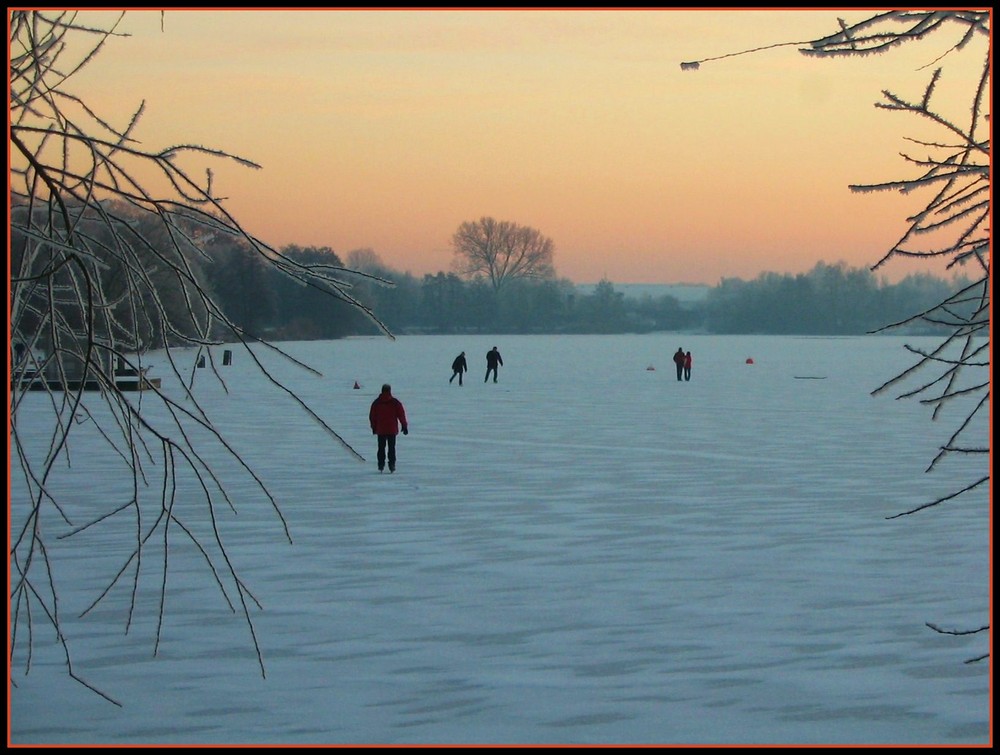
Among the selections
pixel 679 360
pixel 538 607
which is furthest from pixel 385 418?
pixel 679 360

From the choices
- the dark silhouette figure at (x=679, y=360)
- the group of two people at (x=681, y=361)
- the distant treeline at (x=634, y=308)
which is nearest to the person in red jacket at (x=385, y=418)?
the dark silhouette figure at (x=679, y=360)

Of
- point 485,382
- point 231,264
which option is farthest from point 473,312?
point 485,382

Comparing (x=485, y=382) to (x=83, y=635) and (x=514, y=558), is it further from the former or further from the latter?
(x=83, y=635)

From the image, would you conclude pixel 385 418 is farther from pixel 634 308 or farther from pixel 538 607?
pixel 634 308

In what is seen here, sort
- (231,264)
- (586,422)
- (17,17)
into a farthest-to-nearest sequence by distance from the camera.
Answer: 1. (231,264)
2. (586,422)
3. (17,17)

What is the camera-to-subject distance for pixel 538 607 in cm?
851

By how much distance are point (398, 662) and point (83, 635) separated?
197 centimetres

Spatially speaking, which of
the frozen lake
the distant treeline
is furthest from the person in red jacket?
the distant treeline

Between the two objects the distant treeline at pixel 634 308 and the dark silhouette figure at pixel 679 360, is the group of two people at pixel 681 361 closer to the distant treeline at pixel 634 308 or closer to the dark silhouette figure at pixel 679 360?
the dark silhouette figure at pixel 679 360

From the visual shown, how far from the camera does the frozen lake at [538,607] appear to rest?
20.0ft

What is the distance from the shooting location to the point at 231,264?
3093 inches

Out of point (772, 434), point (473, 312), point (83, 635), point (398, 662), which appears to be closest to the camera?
point (398, 662)

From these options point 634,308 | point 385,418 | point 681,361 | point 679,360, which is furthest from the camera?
point 634,308

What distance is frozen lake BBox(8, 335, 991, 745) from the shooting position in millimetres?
6105
